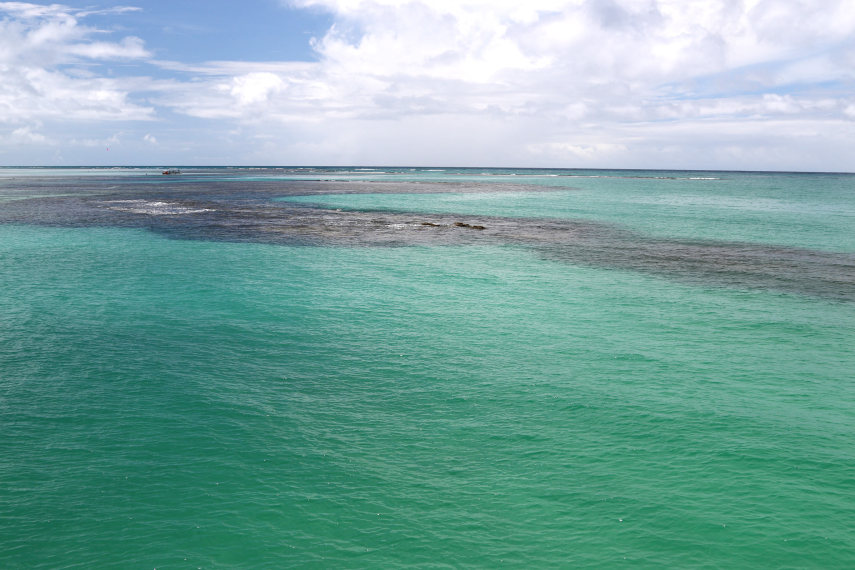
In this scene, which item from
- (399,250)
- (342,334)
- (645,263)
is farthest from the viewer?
(399,250)

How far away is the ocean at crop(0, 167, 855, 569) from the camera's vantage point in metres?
10.6

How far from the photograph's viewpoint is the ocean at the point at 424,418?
1062 centimetres

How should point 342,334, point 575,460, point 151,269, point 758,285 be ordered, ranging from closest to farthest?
1. point 575,460
2. point 342,334
3. point 758,285
4. point 151,269

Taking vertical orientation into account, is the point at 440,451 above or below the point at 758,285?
below

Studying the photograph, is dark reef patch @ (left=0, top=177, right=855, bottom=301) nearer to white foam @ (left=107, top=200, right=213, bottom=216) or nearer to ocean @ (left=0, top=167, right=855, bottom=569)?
white foam @ (left=107, top=200, right=213, bottom=216)

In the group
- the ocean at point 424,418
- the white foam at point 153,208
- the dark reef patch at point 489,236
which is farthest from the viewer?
the white foam at point 153,208

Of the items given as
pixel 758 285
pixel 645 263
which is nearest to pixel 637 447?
pixel 758 285

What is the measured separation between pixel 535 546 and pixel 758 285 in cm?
2558

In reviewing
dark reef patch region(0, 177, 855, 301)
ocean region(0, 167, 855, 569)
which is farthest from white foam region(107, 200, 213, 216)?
ocean region(0, 167, 855, 569)

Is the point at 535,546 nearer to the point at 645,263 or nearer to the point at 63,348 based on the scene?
the point at 63,348

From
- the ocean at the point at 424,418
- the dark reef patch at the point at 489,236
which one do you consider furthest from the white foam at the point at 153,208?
the ocean at the point at 424,418

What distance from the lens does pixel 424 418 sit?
590 inches

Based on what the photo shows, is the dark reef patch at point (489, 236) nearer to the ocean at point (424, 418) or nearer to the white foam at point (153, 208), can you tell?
the white foam at point (153, 208)

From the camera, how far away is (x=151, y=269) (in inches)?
1312
